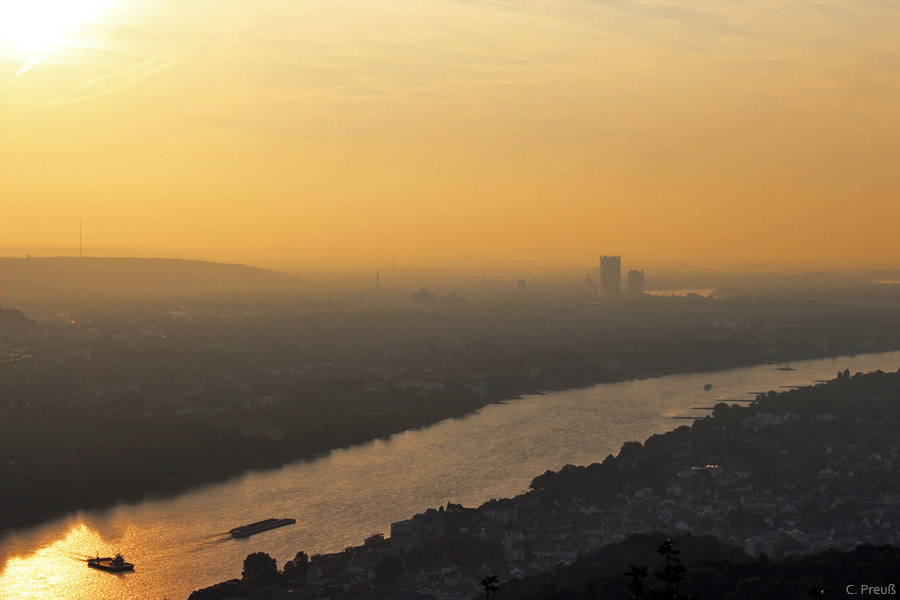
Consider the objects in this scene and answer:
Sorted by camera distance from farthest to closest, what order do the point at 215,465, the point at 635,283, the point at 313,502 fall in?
the point at 635,283, the point at 215,465, the point at 313,502

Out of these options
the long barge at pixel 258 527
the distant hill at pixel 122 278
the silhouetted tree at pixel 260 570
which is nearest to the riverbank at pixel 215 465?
the long barge at pixel 258 527

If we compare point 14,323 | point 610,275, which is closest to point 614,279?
point 610,275

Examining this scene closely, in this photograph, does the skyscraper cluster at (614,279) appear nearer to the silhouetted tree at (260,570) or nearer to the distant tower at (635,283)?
the distant tower at (635,283)

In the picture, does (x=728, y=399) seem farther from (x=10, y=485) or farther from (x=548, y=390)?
(x=10, y=485)

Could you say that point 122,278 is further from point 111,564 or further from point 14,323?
point 111,564

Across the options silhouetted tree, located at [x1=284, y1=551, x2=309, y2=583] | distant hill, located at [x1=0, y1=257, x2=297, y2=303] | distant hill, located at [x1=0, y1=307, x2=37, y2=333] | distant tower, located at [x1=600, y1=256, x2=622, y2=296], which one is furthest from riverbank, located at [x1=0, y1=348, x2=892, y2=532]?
distant tower, located at [x1=600, y1=256, x2=622, y2=296]

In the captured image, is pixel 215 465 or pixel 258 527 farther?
pixel 215 465
